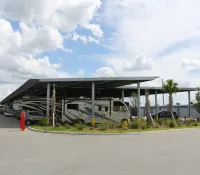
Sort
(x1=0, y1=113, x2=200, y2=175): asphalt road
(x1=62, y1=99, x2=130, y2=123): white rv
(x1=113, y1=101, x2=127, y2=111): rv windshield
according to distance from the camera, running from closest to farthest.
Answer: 1. (x1=0, y1=113, x2=200, y2=175): asphalt road
2. (x1=62, y1=99, x2=130, y2=123): white rv
3. (x1=113, y1=101, x2=127, y2=111): rv windshield

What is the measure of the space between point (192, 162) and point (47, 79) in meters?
20.3

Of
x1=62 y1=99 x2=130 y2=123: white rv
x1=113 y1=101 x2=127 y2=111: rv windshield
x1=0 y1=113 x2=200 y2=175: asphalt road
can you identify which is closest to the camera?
x1=0 y1=113 x2=200 y2=175: asphalt road

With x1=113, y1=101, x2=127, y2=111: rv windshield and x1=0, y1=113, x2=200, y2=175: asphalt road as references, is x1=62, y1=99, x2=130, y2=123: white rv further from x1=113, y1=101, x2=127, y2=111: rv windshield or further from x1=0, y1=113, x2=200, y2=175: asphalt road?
x1=0, y1=113, x2=200, y2=175: asphalt road

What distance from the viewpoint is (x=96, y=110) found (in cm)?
2867

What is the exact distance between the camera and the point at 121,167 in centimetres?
842

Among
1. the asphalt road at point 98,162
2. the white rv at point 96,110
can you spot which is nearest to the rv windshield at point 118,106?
the white rv at point 96,110

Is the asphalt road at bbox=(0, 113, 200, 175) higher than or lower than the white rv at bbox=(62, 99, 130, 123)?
lower

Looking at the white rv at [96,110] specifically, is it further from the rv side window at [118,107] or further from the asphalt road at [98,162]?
the asphalt road at [98,162]

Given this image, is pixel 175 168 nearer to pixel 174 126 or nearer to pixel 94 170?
pixel 94 170

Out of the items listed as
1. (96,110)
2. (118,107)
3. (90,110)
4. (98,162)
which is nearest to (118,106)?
(118,107)

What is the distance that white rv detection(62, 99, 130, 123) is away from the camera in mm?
28203

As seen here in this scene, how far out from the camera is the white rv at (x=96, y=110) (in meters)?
28.2

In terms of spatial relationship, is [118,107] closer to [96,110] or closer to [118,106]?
Answer: [118,106]

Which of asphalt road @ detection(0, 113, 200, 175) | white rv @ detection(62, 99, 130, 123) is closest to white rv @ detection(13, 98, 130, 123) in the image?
white rv @ detection(62, 99, 130, 123)
